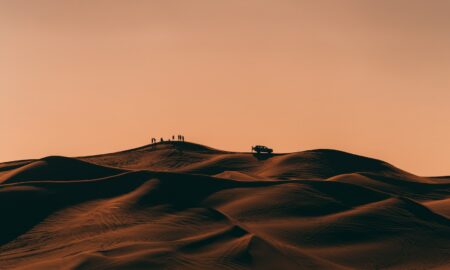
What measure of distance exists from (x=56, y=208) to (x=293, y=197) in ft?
45.7

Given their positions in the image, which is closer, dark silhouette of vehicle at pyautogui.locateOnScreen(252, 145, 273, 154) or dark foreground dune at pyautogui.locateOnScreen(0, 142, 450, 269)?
dark foreground dune at pyautogui.locateOnScreen(0, 142, 450, 269)

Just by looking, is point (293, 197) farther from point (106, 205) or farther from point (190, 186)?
point (106, 205)

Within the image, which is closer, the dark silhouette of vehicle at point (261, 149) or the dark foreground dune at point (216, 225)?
the dark foreground dune at point (216, 225)

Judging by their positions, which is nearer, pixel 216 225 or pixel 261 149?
pixel 216 225

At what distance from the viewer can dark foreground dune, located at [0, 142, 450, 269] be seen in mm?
30562

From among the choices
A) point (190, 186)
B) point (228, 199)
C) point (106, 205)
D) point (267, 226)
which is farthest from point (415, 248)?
point (106, 205)

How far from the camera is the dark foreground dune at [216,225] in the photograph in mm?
30562

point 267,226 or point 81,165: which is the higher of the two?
point 81,165

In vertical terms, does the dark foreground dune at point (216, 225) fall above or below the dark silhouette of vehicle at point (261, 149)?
below

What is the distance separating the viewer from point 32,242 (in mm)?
35625

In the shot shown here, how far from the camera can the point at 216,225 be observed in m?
35.0

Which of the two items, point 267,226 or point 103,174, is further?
point 103,174

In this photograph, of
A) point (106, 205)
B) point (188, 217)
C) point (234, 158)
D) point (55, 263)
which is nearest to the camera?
point (55, 263)

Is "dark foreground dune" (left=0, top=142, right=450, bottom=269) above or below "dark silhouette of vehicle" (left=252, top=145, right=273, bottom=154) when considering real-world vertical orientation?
below
